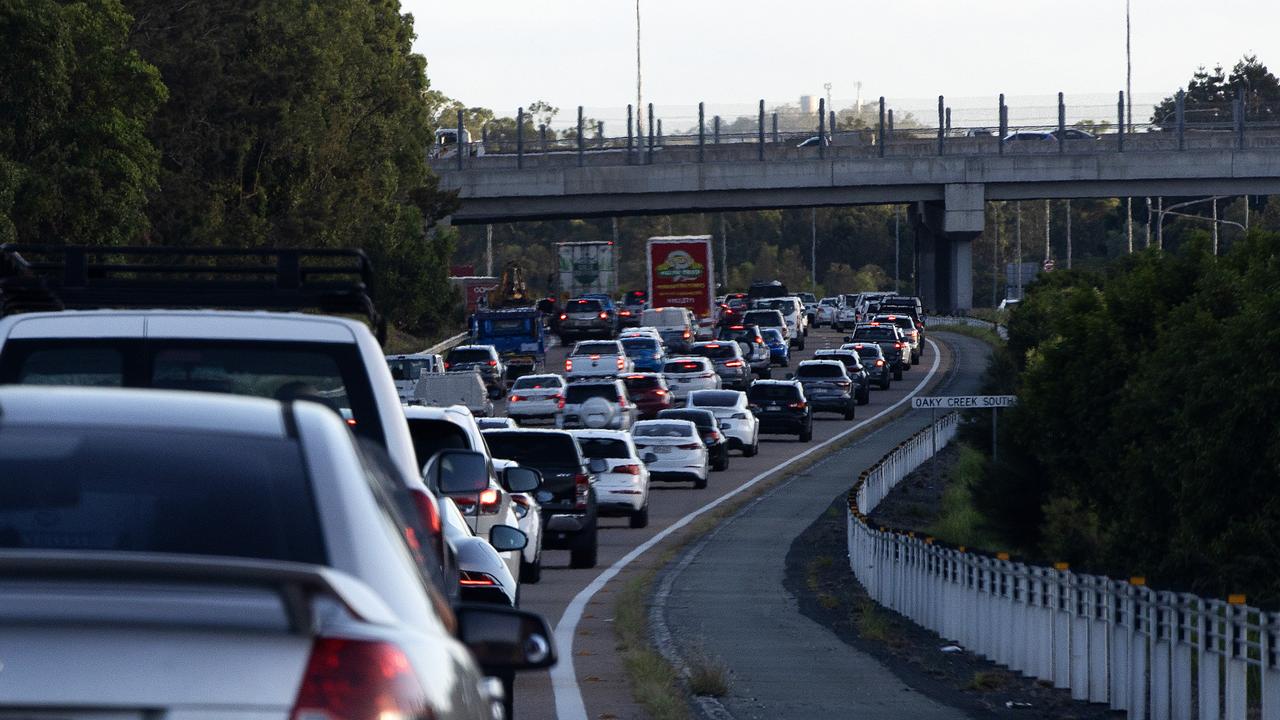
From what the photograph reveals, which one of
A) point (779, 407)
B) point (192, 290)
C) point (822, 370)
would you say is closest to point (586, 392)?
point (779, 407)

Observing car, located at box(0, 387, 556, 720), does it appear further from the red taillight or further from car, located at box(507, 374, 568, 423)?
car, located at box(507, 374, 568, 423)

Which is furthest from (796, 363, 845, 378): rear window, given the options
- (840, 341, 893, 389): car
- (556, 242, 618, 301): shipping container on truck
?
(556, 242, 618, 301): shipping container on truck

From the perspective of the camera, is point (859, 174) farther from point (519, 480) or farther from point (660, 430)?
point (519, 480)

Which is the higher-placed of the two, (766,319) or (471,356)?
(766,319)

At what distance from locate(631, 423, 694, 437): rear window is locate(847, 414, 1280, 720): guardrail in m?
16.5

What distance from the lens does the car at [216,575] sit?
3.46m

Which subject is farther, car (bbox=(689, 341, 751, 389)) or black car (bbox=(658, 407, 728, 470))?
car (bbox=(689, 341, 751, 389))

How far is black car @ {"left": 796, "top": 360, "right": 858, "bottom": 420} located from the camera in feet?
200

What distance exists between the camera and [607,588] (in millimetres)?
23578

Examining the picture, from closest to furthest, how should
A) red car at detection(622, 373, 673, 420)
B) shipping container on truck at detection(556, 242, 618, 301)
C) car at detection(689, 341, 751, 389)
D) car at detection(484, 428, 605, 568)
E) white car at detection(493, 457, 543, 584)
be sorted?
1. white car at detection(493, 457, 543, 584)
2. car at detection(484, 428, 605, 568)
3. red car at detection(622, 373, 673, 420)
4. car at detection(689, 341, 751, 389)
5. shipping container on truck at detection(556, 242, 618, 301)

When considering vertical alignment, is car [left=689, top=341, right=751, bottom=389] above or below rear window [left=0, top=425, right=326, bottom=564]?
below

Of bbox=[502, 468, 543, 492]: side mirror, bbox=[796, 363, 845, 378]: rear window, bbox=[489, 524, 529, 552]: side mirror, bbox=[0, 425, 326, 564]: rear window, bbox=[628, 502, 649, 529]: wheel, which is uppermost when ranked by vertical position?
bbox=[0, 425, 326, 564]: rear window

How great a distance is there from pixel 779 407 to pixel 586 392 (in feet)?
28.3

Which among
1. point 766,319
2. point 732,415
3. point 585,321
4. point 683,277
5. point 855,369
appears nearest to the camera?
point 732,415
